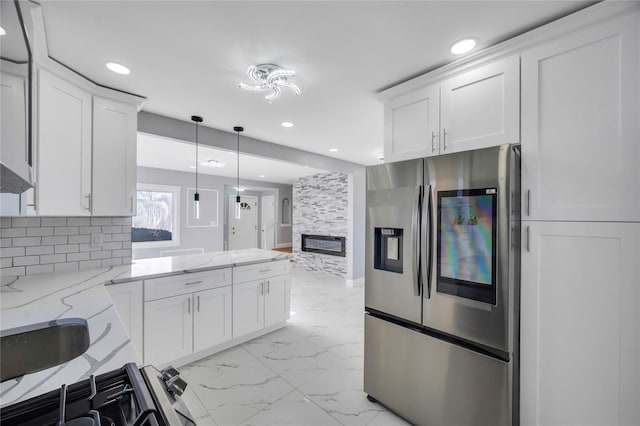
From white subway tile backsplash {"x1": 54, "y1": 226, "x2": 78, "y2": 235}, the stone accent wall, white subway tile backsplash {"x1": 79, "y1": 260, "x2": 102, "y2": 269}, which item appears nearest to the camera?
white subway tile backsplash {"x1": 54, "y1": 226, "x2": 78, "y2": 235}

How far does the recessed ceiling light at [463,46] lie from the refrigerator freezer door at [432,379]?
173 centimetres

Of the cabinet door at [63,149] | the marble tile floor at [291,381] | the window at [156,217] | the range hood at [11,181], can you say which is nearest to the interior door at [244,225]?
the window at [156,217]

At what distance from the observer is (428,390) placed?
171cm

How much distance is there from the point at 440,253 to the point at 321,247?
16.0 feet

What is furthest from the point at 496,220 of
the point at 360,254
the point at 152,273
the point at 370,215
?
the point at 360,254

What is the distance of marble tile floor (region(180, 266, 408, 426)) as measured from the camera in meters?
1.92

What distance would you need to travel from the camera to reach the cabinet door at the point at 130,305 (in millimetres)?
2100

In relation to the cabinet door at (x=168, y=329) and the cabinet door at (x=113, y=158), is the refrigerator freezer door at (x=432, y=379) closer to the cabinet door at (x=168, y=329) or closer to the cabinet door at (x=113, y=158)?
the cabinet door at (x=168, y=329)

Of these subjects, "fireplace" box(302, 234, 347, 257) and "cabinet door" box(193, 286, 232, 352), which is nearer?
"cabinet door" box(193, 286, 232, 352)

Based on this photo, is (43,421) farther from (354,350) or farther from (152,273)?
(354,350)

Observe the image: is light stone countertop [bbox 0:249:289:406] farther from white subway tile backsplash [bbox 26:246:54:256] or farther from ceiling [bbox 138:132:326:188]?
ceiling [bbox 138:132:326:188]

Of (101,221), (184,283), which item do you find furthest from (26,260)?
(184,283)

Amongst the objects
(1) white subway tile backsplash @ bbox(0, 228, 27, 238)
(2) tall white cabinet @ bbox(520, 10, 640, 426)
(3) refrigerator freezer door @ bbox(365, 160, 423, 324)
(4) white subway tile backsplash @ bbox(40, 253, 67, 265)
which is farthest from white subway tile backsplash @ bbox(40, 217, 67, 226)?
(2) tall white cabinet @ bbox(520, 10, 640, 426)

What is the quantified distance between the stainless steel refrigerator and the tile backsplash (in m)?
2.31
